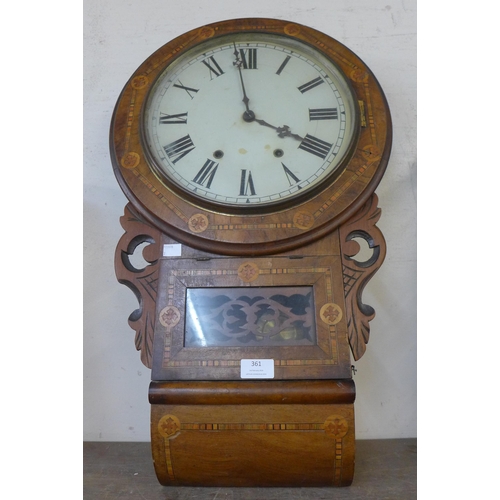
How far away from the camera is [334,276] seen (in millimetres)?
1130

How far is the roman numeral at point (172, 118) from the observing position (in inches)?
50.8

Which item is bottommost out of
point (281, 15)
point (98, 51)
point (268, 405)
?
point (268, 405)

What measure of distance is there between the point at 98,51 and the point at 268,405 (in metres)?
1.19

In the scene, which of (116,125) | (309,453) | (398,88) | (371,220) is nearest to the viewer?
(309,453)

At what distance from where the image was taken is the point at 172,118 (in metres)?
1.29

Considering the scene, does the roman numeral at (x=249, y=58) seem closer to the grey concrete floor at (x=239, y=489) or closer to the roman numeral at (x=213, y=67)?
the roman numeral at (x=213, y=67)

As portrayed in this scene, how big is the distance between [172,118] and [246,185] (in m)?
0.26

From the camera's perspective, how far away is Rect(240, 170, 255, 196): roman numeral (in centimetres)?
120

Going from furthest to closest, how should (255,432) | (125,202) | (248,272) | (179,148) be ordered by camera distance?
1. (125,202)
2. (179,148)
3. (248,272)
4. (255,432)

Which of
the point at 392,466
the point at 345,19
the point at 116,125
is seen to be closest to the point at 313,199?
the point at 116,125

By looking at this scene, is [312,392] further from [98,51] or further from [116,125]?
[98,51]

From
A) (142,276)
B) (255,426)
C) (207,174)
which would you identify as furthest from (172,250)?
(255,426)

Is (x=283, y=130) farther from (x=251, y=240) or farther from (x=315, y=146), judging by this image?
(x=251, y=240)

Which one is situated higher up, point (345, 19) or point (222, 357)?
point (345, 19)
